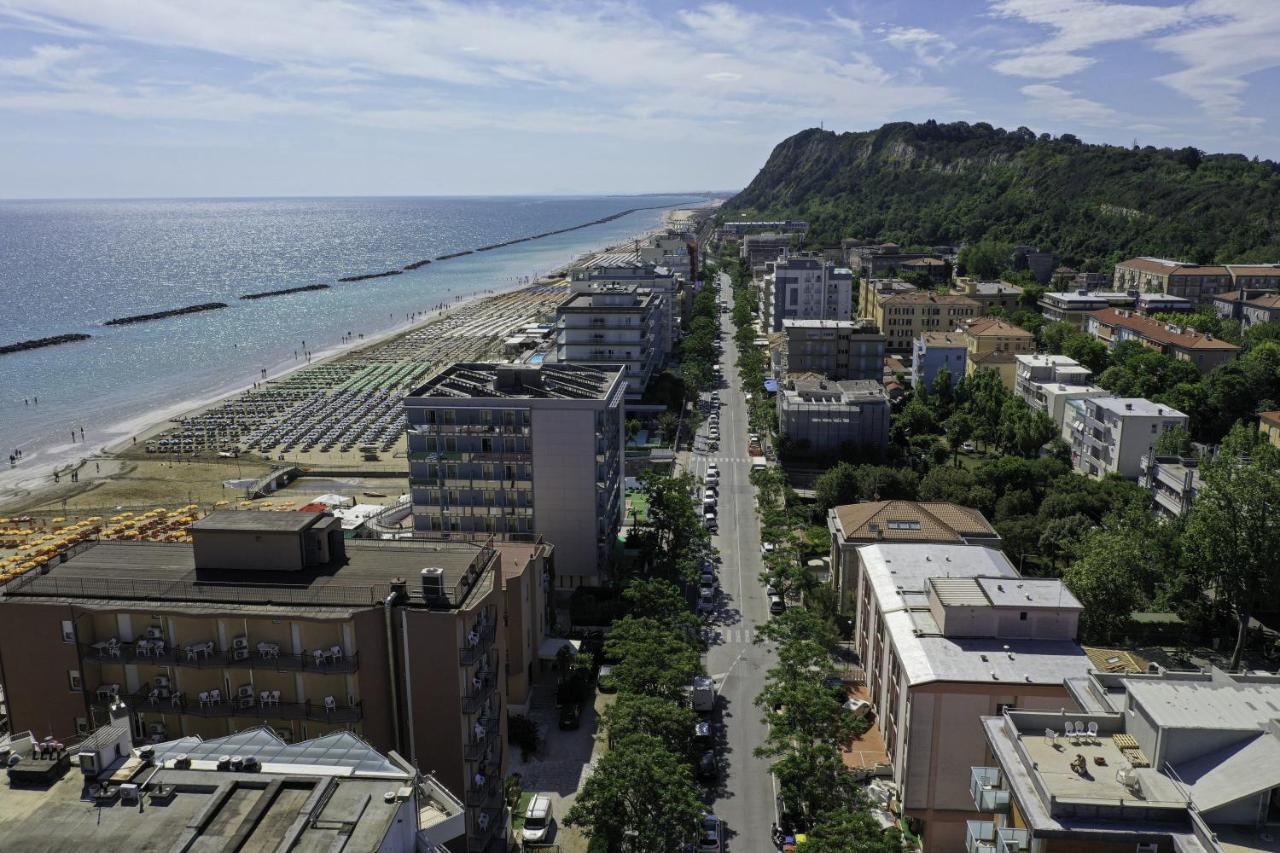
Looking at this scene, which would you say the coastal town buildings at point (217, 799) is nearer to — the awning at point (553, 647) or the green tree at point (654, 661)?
the green tree at point (654, 661)

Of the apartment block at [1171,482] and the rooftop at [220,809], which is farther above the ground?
the rooftop at [220,809]

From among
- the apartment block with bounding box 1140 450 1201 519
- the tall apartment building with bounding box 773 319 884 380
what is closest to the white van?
the apartment block with bounding box 1140 450 1201 519

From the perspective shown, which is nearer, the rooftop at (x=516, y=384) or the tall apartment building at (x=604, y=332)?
the rooftop at (x=516, y=384)

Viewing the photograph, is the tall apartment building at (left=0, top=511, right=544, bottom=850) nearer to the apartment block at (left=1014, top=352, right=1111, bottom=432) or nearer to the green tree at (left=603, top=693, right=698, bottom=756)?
the green tree at (left=603, top=693, right=698, bottom=756)

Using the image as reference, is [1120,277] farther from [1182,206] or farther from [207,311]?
[207,311]

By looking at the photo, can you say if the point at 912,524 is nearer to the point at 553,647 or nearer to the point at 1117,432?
the point at 553,647

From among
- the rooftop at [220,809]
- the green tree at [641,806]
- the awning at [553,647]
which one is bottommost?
the awning at [553,647]

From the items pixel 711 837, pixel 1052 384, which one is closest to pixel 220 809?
pixel 711 837

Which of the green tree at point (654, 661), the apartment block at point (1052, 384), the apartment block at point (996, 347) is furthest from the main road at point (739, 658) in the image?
the apartment block at point (996, 347)
